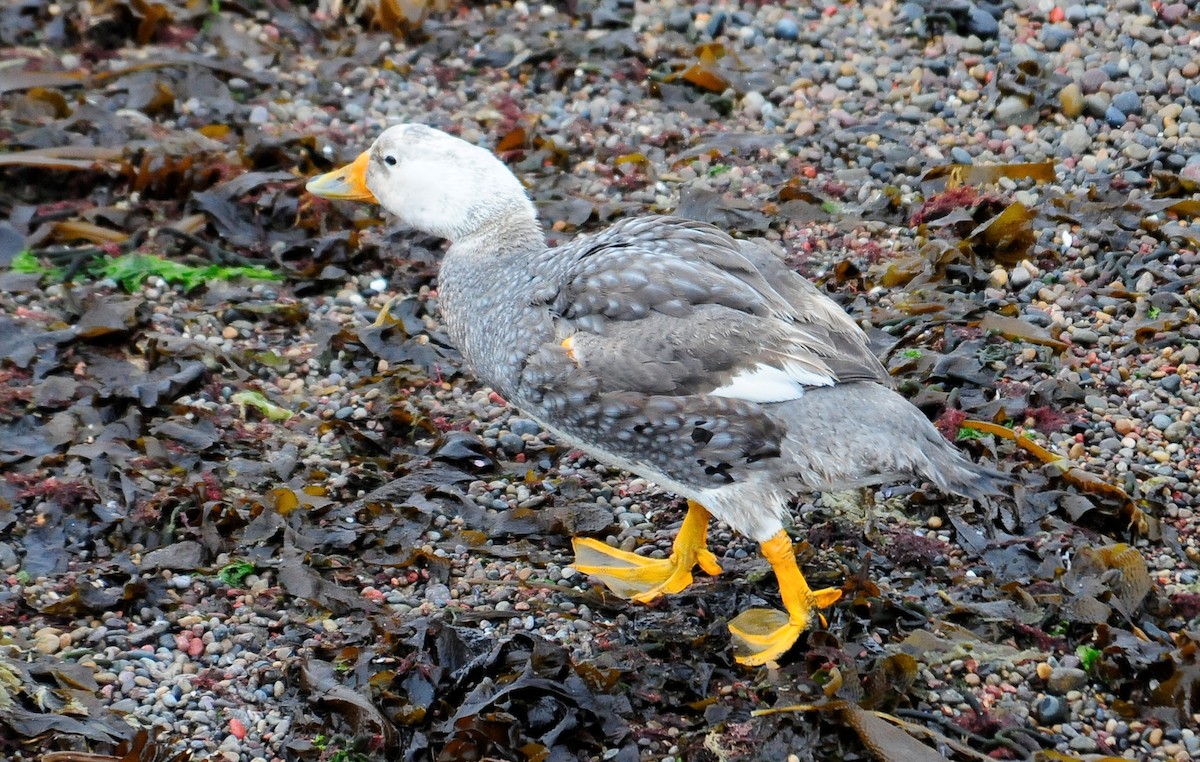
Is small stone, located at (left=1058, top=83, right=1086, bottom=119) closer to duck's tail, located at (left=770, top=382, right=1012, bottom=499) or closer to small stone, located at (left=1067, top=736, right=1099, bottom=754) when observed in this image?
duck's tail, located at (left=770, top=382, right=1012, bottom=499)

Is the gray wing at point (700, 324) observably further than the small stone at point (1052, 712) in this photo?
Yes

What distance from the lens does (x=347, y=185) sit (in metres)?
5.83

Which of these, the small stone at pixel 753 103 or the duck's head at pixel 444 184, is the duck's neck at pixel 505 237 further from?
the small stone at pixel 753 103

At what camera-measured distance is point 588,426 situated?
454cm

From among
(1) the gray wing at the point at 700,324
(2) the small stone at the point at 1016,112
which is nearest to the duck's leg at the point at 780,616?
(1) the gray wing at the point at 700,324

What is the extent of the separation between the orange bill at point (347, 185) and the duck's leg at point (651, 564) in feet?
6.54

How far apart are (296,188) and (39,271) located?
141cm

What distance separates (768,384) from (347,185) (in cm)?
244

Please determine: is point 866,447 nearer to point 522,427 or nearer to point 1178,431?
point 1178,431

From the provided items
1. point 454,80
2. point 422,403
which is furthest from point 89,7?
point 422,403

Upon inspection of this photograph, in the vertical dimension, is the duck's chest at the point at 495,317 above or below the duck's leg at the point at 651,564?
above

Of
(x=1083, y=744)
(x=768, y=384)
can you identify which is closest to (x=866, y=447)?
(x=768, y=384)

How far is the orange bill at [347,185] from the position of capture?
19.0 feet

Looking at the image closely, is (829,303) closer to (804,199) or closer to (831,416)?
(831,416)
